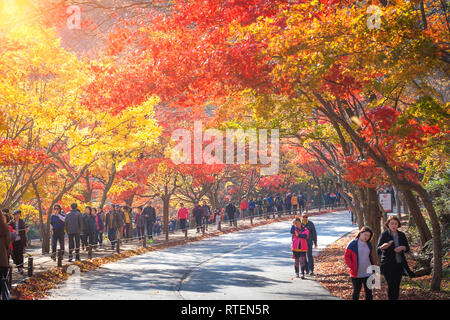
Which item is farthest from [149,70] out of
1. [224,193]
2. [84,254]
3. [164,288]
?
[224,193]

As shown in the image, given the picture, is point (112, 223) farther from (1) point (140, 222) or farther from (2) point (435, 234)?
(2) point (435, 234)

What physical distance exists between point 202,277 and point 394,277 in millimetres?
6972

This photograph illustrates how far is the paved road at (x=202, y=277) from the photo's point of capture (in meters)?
12.6

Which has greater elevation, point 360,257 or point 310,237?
point 360,257

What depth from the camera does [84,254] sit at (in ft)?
70.4

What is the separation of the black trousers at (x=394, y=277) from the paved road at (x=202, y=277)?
255 cm

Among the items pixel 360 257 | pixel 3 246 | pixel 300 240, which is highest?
pixel 3 246

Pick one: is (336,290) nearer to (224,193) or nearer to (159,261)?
(159,261)

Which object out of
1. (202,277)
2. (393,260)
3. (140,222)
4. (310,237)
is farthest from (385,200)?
(140,222)

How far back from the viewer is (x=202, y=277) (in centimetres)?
1586

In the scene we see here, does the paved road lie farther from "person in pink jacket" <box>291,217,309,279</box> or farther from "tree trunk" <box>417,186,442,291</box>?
"tree trunk" <box>417,186,442,291</box>

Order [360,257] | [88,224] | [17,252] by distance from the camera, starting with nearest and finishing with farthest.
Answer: [360,257] < [17,252] < [88,224]

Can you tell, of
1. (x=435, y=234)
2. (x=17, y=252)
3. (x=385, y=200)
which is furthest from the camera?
(x=385, y=200)

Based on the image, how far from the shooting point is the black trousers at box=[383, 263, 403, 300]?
33.1 ft
